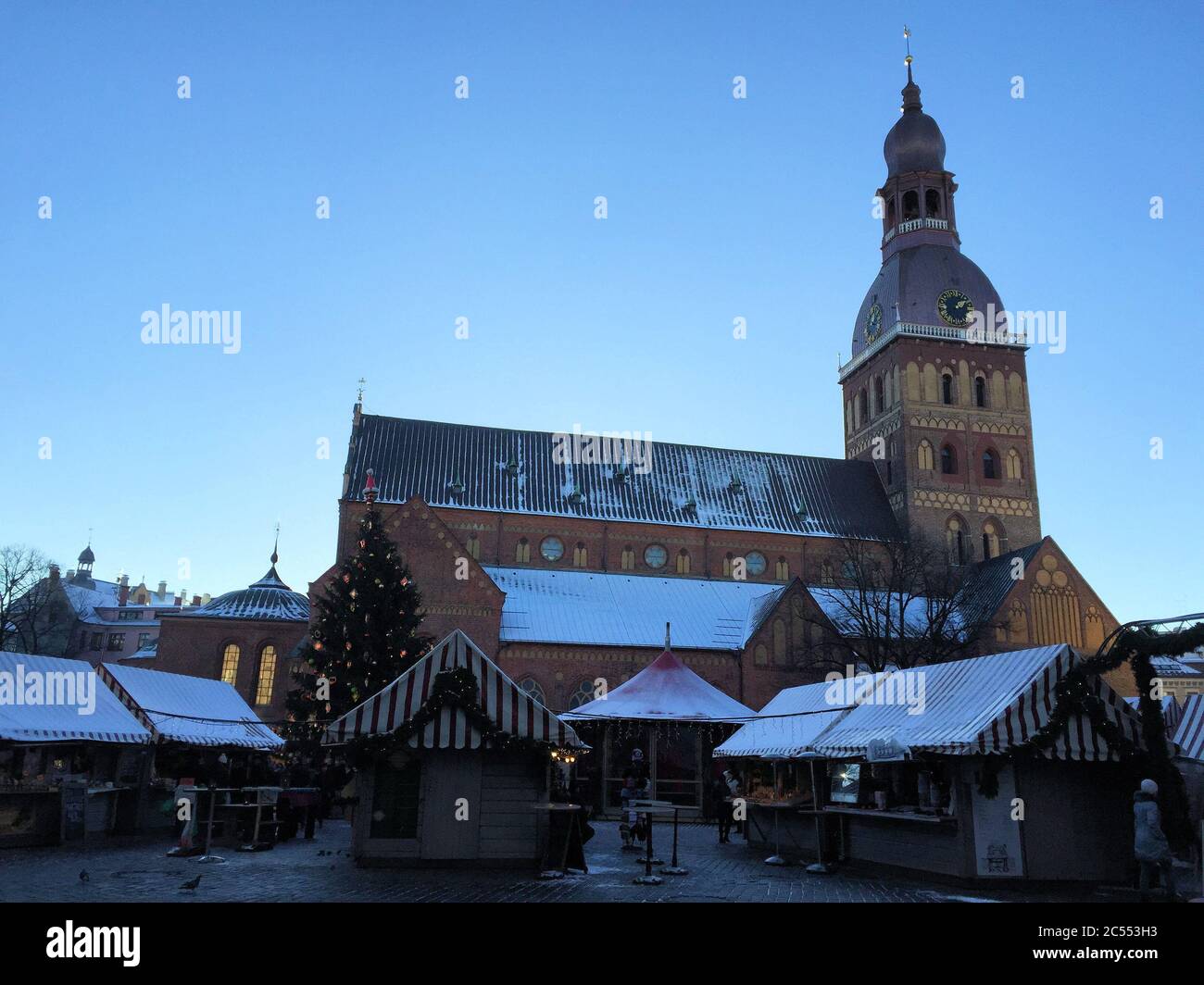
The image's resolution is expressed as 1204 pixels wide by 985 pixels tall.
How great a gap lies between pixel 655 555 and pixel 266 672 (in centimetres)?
1968

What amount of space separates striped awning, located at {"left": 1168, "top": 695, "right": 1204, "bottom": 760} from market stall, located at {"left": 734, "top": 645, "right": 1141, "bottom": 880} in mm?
4634

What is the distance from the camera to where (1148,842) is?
1306 cm

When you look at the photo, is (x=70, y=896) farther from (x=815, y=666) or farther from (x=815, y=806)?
(x=815, y=666)

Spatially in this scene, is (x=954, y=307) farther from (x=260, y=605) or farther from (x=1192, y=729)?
(x=260, y=605)

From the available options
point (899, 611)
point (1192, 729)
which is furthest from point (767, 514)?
point (1192, 729)

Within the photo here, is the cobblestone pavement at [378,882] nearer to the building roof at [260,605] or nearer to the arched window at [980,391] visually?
the building roof at [260,605]

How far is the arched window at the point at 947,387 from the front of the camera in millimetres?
54000

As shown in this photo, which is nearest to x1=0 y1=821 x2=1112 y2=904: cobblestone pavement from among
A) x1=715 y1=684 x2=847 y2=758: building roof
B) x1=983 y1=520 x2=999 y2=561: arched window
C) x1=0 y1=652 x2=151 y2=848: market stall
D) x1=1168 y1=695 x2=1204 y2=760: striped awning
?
x1=0 y1=652 x2=151 y2=848: market stall

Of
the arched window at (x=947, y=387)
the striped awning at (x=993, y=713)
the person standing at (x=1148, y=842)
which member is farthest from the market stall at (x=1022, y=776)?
the arched window at (x=947, y=387)

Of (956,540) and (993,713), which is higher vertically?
(956,540)

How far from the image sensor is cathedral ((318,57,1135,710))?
4081 cm

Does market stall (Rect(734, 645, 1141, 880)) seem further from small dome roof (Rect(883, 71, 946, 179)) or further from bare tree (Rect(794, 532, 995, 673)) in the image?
small dome roof (Rect(883, 71, 946, 179))
